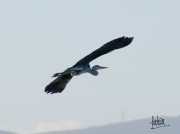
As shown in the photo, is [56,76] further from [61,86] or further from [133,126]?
[133,126]

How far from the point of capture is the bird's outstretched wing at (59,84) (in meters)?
29.2

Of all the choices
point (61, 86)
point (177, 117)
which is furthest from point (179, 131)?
point (61, 86)

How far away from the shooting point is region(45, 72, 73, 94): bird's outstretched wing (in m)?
29.2

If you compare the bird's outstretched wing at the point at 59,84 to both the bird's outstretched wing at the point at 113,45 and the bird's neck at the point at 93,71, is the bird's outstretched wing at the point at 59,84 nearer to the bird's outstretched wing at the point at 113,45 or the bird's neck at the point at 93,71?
the bird's neck at the point at 93,71

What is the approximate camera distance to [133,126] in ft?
580

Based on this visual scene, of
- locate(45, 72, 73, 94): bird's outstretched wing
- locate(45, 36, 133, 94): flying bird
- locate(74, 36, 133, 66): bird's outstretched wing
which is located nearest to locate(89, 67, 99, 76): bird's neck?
locate(45, 36, 133, 94): flying bird

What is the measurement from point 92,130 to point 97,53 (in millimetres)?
140745

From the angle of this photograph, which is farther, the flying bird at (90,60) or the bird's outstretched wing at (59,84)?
the bird's outstretched wing at (59,84)

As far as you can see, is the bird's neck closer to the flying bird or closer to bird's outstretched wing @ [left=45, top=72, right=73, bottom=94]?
the flying bird

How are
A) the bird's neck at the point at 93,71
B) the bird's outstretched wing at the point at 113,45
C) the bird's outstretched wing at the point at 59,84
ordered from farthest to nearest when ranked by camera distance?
the bird's outstretched wing at the point at 59,84
the bird's neck at the point at 93,71
the bird's outstretched wing at the point at 113,45

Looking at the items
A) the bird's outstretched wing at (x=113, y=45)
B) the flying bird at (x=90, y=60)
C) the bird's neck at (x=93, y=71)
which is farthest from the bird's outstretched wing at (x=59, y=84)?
the bird's outstretched wing at (x=113, y=45)

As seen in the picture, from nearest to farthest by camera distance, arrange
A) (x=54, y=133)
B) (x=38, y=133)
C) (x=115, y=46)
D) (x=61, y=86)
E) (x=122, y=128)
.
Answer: (x=115, y=46)
(x=61, y=86)
(x=38, y=133)
(x=54, y=133)
(x=122, y=128)

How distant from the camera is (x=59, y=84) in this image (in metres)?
29.7

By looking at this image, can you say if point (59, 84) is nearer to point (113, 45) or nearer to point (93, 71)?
point (93, 71)
